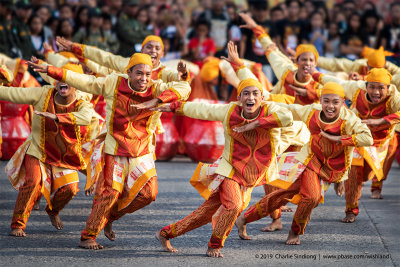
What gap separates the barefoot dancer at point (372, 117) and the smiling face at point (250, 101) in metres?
1.67

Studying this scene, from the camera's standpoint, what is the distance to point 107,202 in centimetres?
624

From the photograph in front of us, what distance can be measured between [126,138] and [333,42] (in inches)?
307

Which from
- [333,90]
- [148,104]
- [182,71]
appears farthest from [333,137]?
[148,104]

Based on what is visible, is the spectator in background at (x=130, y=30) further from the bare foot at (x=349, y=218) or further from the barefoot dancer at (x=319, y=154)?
the barefoot dancer at (x=319, y=154)

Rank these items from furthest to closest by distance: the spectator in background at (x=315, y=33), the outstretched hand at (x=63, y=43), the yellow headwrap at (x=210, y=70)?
1. the spectator in background at (x=315, y=33)
2. the yellow headwrap at (x=210, y=70)
3. the outstretched hand at (x=63, y=43)

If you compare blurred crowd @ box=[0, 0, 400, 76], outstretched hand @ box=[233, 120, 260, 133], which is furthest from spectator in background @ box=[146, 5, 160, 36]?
outstretched hand @ box=[233, 120, 260, 133]

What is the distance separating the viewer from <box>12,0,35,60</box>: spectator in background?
11.8 metres

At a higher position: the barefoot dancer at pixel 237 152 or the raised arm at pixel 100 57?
the raised arm at pixel 100 57

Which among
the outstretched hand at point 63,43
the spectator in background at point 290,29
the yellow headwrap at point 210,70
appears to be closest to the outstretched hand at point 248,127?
the outstretched hand at point 63,43

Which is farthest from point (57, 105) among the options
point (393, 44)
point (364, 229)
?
point (393, 44)

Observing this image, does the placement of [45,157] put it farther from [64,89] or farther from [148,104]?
[148,104]

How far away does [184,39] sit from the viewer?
510 inches

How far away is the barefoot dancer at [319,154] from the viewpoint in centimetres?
657

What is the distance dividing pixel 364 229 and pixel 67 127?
2.98m
